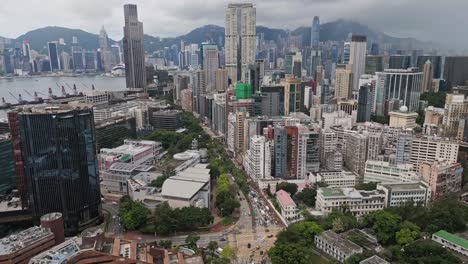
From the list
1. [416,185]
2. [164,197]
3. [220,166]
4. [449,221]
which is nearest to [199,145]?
[220,166]

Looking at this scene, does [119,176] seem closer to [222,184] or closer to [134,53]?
[222,184]

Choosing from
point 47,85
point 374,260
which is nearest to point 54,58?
point 47,85

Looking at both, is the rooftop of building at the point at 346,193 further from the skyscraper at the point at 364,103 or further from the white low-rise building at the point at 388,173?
the skyscraper at the point at 364,103

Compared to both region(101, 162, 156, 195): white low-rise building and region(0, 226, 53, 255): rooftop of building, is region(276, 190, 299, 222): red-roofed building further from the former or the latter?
region(0, 226, 53, 255): rooftop of building

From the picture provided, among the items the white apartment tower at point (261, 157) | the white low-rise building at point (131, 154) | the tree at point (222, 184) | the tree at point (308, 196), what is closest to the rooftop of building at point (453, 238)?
the tree at point (308, 196)

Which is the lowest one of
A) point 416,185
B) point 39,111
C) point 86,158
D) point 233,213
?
point 233,213

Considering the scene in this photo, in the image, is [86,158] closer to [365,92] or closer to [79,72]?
[365,92]

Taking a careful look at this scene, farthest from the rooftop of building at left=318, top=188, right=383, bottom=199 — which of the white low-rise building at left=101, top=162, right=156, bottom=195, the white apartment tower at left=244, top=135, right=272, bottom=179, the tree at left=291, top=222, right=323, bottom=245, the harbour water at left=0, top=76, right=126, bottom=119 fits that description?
the harbour water at left=0, top=76, right=126, bottom=119
